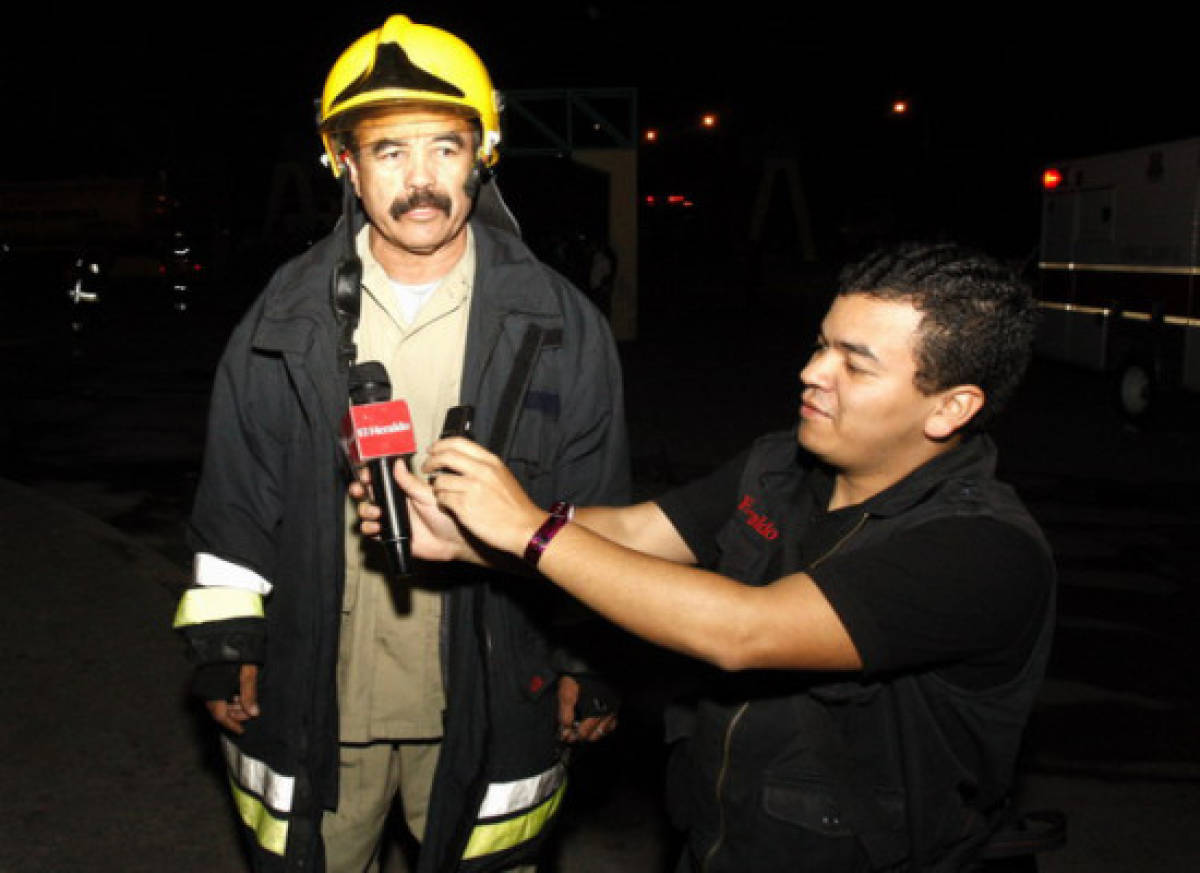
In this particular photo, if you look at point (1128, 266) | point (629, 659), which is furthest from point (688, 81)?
point (629, 659)

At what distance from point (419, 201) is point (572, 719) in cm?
129

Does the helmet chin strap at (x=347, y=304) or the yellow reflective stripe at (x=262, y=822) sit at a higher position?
the helmet chin strap at (x=347, y=304)

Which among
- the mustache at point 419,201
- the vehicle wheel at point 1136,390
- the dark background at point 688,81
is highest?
the dark background at point 688,81

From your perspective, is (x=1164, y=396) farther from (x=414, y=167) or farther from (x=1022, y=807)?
(x=414, y=167)

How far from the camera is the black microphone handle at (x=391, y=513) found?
2.17m

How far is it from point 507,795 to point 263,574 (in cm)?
77

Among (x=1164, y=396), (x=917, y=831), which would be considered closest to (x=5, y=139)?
(x=1164, y=396)

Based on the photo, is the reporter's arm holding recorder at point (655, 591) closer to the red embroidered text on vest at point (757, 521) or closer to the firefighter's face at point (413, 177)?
the red embroidered text on vest at point (757, 521)

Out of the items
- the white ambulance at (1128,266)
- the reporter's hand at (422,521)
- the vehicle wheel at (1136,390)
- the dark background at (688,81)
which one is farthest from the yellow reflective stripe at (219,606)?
the dark background at (688,81)

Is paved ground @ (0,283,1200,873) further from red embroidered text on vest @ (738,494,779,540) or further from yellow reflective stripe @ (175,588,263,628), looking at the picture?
red embroidered text on vest @ (738,494,779,540)

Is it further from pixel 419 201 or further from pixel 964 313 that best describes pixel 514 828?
pixel 964 313

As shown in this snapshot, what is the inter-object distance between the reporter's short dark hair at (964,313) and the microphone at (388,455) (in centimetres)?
89

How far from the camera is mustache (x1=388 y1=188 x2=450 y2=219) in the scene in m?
2.73

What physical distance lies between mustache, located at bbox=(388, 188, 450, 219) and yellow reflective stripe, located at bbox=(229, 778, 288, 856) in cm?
142
